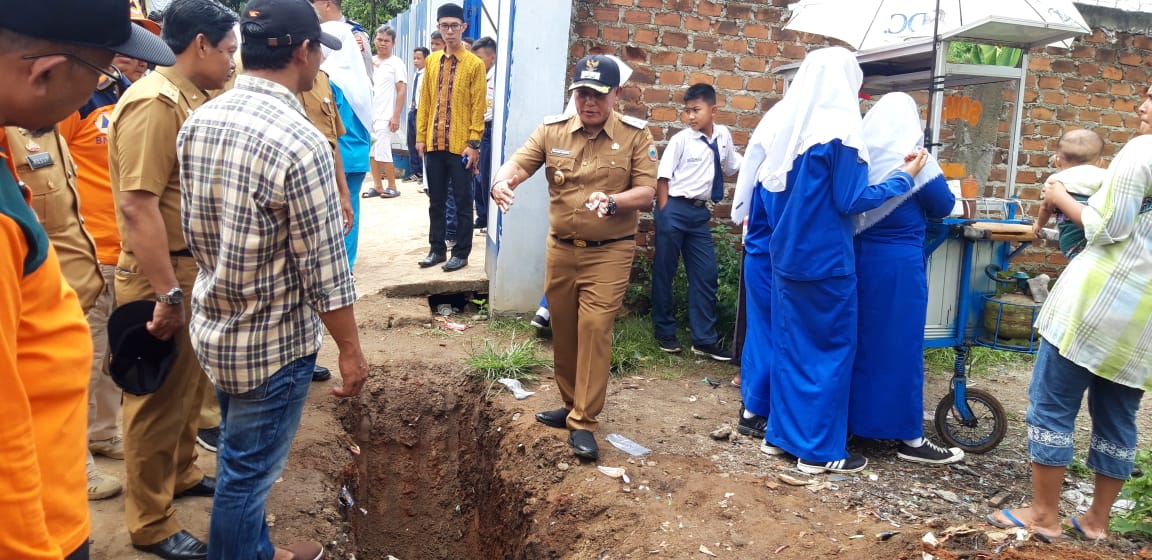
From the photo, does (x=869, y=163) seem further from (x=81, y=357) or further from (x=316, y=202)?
(x=81, y=357)

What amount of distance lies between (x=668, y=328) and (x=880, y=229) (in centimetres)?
210

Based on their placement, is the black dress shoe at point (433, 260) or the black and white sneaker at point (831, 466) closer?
the black and white sneaker at point (831, 466)

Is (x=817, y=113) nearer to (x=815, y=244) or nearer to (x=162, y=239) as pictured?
(x=815, y=244)

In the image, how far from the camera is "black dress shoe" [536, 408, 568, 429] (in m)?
4.39

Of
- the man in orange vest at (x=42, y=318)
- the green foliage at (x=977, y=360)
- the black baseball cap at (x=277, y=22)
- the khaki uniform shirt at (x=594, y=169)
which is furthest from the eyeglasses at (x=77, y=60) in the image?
the green foliage at (x=977, y=360)

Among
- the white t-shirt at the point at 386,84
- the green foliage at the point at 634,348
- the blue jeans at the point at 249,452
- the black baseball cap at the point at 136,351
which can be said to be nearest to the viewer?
the blue jeans at the point at 249,452

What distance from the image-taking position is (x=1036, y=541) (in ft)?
10.1

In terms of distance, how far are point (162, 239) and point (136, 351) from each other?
0.38 metres

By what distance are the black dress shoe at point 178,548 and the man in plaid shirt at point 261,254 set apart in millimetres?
451

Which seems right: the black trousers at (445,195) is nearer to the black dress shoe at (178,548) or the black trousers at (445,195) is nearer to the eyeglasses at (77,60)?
the black dress shoe at (178,548)

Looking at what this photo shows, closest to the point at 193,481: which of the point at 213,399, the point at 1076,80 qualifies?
the point at 213,399

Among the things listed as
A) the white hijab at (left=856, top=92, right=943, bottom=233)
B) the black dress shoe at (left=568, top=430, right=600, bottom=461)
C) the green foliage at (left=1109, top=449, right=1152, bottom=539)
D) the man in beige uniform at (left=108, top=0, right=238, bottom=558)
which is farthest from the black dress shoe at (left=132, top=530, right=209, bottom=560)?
the green foliage at (left=1109, top=449, right=1152, bottom=539)

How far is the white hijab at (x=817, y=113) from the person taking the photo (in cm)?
385

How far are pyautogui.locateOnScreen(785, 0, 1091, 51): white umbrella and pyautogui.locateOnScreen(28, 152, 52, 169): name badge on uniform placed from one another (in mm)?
3987
